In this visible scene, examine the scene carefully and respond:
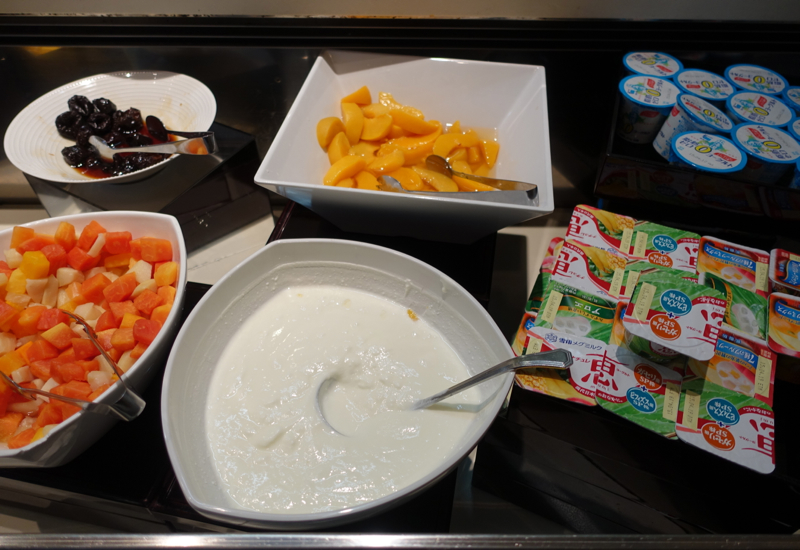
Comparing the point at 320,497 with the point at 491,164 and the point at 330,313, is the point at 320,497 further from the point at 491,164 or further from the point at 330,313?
the point at 491,164

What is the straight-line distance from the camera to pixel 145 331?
25.9 inches

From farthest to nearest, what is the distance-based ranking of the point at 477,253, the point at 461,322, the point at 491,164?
the point at 491,164 < the point at 477,253 < the point at 461,322

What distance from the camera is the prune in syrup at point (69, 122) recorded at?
1016 millimetres

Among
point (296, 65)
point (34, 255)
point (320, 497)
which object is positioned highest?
point (296, 65)

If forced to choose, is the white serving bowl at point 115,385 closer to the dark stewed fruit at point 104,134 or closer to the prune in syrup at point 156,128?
the dark stewed fruit at point 104,134

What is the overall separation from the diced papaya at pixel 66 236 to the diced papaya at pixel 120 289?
12 cm

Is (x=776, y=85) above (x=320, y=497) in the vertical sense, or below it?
above

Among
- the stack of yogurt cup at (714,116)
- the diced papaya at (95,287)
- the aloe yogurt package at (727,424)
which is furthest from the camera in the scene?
the stack of yogurt cup at (714,116)

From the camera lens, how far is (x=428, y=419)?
2.10 ft

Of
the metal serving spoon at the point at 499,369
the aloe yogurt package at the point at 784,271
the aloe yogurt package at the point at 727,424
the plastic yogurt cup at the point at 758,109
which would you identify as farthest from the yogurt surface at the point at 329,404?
the plastic yogurt cup at the point at 758,109

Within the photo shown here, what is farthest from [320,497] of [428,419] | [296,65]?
[296,65]

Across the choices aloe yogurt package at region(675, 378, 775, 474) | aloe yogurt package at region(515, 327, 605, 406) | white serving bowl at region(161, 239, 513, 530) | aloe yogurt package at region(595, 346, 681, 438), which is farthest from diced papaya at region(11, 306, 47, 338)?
aloe yogurt package at region(675, 378, 775, 474)

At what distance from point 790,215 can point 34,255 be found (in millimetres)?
1366

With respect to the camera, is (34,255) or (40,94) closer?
(34,255)
